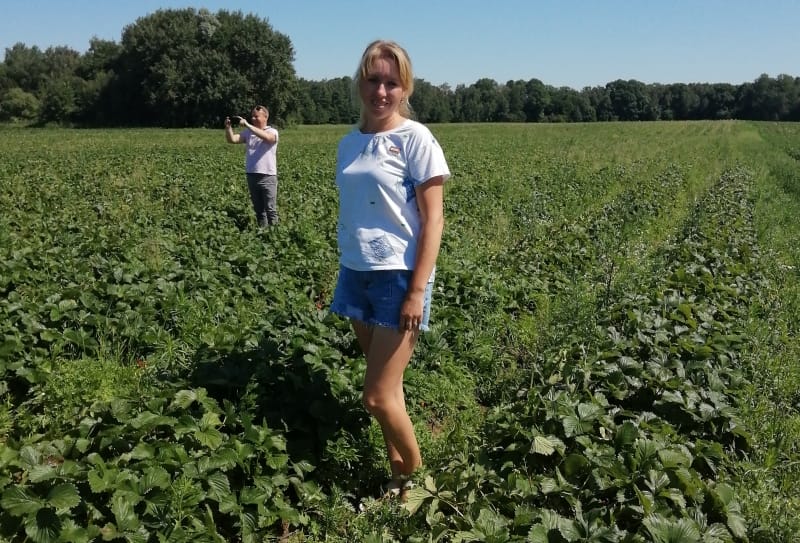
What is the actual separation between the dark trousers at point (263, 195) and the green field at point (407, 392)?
23.5 inches

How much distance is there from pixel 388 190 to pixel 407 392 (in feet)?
6.29

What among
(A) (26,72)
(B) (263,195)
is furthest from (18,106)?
(B) (263,195)

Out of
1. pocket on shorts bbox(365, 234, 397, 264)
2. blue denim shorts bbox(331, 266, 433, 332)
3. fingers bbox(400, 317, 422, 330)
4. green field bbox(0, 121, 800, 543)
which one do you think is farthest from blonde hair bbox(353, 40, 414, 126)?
green field bbox(0, 121, 800, 543)

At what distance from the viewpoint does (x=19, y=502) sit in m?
2.51

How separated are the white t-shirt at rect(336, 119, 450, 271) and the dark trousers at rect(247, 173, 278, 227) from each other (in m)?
5.74

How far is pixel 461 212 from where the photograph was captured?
428 inches

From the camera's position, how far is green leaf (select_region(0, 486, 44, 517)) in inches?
97.5

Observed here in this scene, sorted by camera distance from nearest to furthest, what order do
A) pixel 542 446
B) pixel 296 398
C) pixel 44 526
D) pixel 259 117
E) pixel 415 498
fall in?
1. pixel 44 526
2. pixel 415 498
3. pixel 542 446
4. pixel 296 398
5. pixel 259 117

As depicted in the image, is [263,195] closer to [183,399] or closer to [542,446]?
[183,399]

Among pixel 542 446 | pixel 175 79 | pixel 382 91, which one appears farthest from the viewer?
pixel 175 79

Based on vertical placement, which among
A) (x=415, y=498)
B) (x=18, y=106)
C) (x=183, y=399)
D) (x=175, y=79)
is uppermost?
(x=175, y=79)

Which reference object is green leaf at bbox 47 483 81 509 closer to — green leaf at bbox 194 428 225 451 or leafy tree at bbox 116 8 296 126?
green leaf at bbox 194 428 225 451

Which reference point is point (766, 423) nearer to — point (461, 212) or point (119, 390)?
point (119, 390)

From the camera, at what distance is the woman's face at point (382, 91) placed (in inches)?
106
